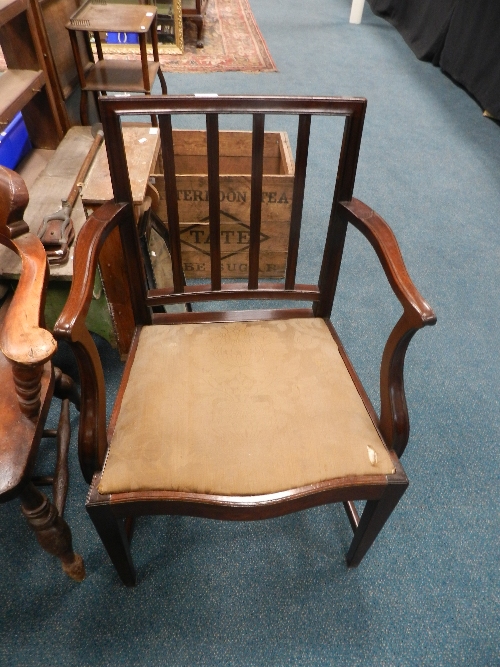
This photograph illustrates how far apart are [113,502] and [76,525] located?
0.54m

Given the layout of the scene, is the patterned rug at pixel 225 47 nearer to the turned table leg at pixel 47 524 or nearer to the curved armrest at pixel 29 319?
the curved armrest at pixel 29 319

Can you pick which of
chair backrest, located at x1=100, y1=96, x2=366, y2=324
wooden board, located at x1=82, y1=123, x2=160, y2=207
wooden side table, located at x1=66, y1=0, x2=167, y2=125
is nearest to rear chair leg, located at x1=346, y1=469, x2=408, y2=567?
chair backrest, located at x1=100, y1=96, x2=366, y2=324

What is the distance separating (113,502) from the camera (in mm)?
795

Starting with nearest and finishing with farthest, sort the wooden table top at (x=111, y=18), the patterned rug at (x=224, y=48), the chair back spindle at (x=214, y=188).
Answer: the chair back spindle at (x=214, y=188)
the wooden table top at (x=111, y=18)
the patterned rug at (x=224, y=48)

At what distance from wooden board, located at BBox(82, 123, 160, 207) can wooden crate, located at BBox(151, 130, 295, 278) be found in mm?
186

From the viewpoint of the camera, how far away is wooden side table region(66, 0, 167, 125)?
6.84ft

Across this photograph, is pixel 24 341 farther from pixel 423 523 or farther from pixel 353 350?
pixel 353 350

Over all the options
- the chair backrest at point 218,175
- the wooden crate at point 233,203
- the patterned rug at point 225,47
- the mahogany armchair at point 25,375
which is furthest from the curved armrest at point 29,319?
the patterned rug at point 225,47

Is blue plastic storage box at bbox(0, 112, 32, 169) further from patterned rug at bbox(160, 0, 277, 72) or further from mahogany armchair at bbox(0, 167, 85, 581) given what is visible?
patterned rug at bbox(160, 0, 277, 72)

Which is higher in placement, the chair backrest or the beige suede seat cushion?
the chair backrest

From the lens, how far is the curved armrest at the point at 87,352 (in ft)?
2.44

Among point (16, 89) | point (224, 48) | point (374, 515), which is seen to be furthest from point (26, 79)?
point (224, 48)

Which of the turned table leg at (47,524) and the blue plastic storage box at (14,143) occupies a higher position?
the blue plastic storage box at (14,143)

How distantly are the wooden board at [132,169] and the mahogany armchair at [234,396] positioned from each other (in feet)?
0.95
